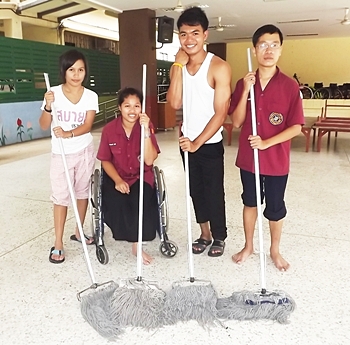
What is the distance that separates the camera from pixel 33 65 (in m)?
7.21

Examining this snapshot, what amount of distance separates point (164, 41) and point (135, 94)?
5.41 m

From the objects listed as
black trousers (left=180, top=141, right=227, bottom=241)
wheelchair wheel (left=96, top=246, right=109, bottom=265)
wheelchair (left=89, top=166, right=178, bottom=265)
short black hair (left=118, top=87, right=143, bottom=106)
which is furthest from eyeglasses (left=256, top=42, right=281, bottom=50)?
wheelchair wheel (left=96, top=246, right=109, bottom=265)

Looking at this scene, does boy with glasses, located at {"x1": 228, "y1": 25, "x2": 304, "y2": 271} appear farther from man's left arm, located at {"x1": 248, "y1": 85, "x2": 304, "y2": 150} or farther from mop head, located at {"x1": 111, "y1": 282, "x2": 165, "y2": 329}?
mop head, located at {"x1": 111, "y1": 282, "x2": 165, "y2": 329}

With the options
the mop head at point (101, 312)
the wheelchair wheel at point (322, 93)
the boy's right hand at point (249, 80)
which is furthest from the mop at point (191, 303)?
the wheelchair wheel at point (322, 93)

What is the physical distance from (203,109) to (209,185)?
445mm

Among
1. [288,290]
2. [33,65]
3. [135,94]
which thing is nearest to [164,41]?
[33,65]

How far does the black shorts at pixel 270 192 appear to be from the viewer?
2.05 metres

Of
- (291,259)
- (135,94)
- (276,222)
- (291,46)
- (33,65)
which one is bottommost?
(291,259)

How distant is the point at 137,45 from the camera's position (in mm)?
7262

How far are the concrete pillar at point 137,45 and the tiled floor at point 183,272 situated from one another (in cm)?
412

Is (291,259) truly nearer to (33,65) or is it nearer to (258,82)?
(258,82)

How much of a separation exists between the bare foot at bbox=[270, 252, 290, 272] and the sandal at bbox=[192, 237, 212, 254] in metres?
0.42

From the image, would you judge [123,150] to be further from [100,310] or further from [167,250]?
[100,310]

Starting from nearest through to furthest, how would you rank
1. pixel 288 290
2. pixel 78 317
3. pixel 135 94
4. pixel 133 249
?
pixel 78 317 < pixel 288 290 < pixel 135 94 < pixel 133 249
